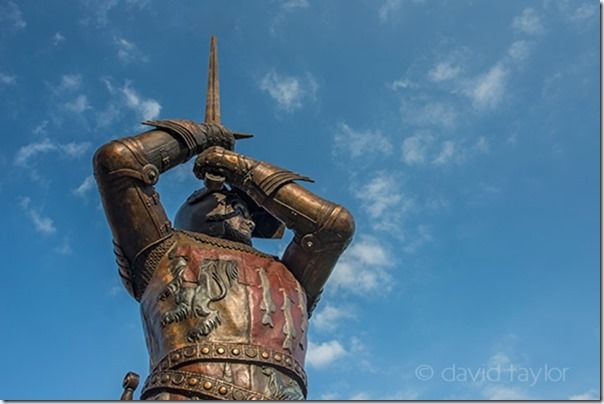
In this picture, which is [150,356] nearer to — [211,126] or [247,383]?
[247,383]

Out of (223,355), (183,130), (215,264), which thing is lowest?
(223,355)

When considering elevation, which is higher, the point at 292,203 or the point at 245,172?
the point at 245,172

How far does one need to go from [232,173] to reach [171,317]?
1496 mm

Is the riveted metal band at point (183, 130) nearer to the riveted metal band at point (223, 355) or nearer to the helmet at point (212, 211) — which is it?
the helmet at point (212, 211)

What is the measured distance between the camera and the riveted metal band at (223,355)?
5.69 metres

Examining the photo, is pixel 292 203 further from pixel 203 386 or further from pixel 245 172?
pixel 203 386

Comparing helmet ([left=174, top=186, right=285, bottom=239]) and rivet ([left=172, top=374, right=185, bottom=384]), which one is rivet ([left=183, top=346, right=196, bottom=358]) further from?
helmet ([left=174, top=186, right=285, bottom=239])

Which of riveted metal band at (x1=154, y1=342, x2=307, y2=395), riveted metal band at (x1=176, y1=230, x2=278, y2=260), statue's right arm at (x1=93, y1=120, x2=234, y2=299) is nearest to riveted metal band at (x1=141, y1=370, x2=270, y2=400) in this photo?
riveted metal band at (x1=154, y1=342, x2=307, y2=395)

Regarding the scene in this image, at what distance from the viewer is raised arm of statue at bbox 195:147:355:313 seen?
6.73 m

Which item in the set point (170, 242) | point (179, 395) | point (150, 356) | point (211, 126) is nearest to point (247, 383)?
point (179, 395)

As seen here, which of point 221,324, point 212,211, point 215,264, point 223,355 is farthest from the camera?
point 212,211

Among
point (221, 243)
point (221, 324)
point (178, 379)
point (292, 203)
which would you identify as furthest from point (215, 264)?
point (178, 379)

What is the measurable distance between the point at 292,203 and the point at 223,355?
5.37 ft

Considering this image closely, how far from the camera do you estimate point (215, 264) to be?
6.41 meters
